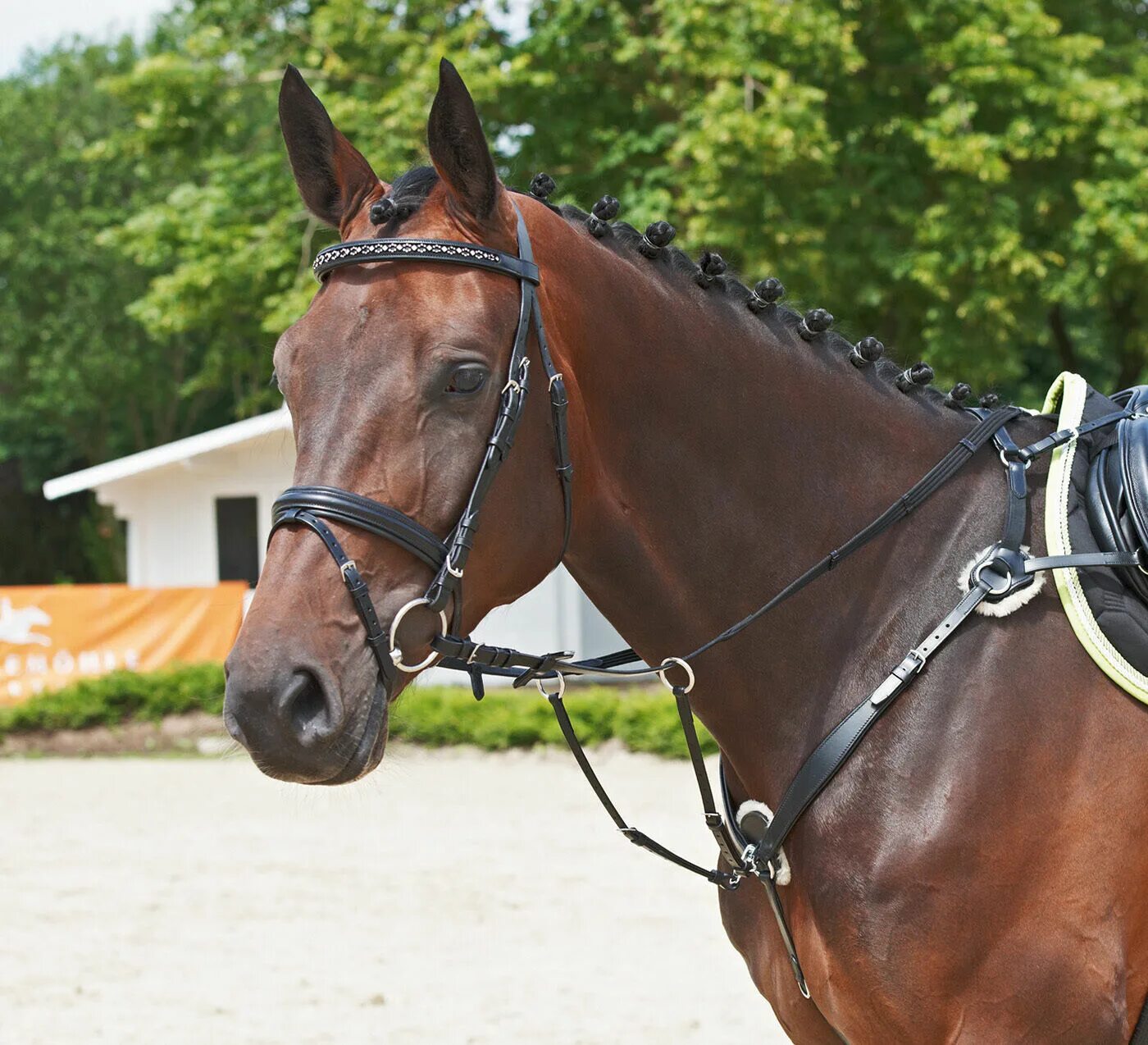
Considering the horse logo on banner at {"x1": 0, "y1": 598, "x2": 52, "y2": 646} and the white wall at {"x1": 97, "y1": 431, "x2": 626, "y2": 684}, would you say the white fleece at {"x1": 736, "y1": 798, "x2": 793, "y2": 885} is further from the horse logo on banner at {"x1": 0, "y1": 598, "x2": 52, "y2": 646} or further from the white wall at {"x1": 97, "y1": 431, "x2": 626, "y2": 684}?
the white wall at {"x1": 97, "y1": 431, "x2": 626, "y2": 684}

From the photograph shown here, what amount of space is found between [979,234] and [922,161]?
65.6 inches

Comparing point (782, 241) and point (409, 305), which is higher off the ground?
point (782, 241)

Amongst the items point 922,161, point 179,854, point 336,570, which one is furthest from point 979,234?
point 336,570

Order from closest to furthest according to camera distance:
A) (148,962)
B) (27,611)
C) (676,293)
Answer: (676,293) → (148,962) → (27,611)

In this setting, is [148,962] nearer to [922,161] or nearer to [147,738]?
[147,738]

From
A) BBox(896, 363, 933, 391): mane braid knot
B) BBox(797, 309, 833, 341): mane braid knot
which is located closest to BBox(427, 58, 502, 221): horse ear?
BBox(797, 309, 833, 341): mane braid knot

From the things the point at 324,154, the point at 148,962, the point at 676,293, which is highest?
the point at 324,154

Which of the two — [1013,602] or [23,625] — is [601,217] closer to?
[1013,602]

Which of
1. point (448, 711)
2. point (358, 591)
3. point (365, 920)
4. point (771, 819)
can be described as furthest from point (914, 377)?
point (448, 711)

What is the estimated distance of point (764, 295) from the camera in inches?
110

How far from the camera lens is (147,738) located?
→ 46.4 feet

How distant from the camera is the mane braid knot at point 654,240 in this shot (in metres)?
2.69

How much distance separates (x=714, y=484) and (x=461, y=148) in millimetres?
821

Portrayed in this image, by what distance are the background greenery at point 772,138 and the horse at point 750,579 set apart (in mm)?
9379
